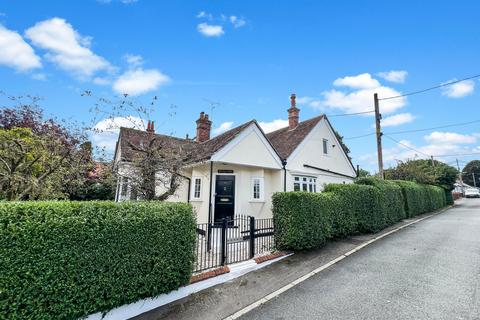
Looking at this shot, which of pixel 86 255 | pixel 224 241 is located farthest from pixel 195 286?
pixel 86 255

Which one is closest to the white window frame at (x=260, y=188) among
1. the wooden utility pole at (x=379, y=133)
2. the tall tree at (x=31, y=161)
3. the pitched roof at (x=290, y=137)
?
the pitched roof at (x=290, y=137)

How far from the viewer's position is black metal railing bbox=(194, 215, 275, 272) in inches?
269

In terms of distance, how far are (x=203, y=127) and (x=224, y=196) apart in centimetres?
687

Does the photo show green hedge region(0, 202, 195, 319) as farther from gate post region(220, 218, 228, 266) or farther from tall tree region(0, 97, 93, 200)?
tall tree region(0, 97, 93, 200)

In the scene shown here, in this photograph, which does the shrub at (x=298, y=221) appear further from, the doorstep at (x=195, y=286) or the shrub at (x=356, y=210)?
the shrub at (x=356, y=210)

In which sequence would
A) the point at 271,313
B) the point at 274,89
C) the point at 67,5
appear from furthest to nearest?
the point at 274,89, the point at 67,5, the point at 271,313

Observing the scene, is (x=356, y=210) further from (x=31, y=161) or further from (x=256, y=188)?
(x=31, y=161)

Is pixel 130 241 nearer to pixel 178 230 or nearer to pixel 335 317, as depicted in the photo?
pixel 178 230

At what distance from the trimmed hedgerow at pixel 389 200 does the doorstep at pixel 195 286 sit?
298 inches

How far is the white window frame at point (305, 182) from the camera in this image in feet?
49.2

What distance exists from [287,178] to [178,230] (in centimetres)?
977

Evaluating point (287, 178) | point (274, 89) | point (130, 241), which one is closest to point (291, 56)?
point (274, 89)

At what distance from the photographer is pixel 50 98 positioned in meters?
9.27

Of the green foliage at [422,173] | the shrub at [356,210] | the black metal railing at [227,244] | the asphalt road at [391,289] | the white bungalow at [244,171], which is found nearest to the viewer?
the asphalt road at [391,289]
